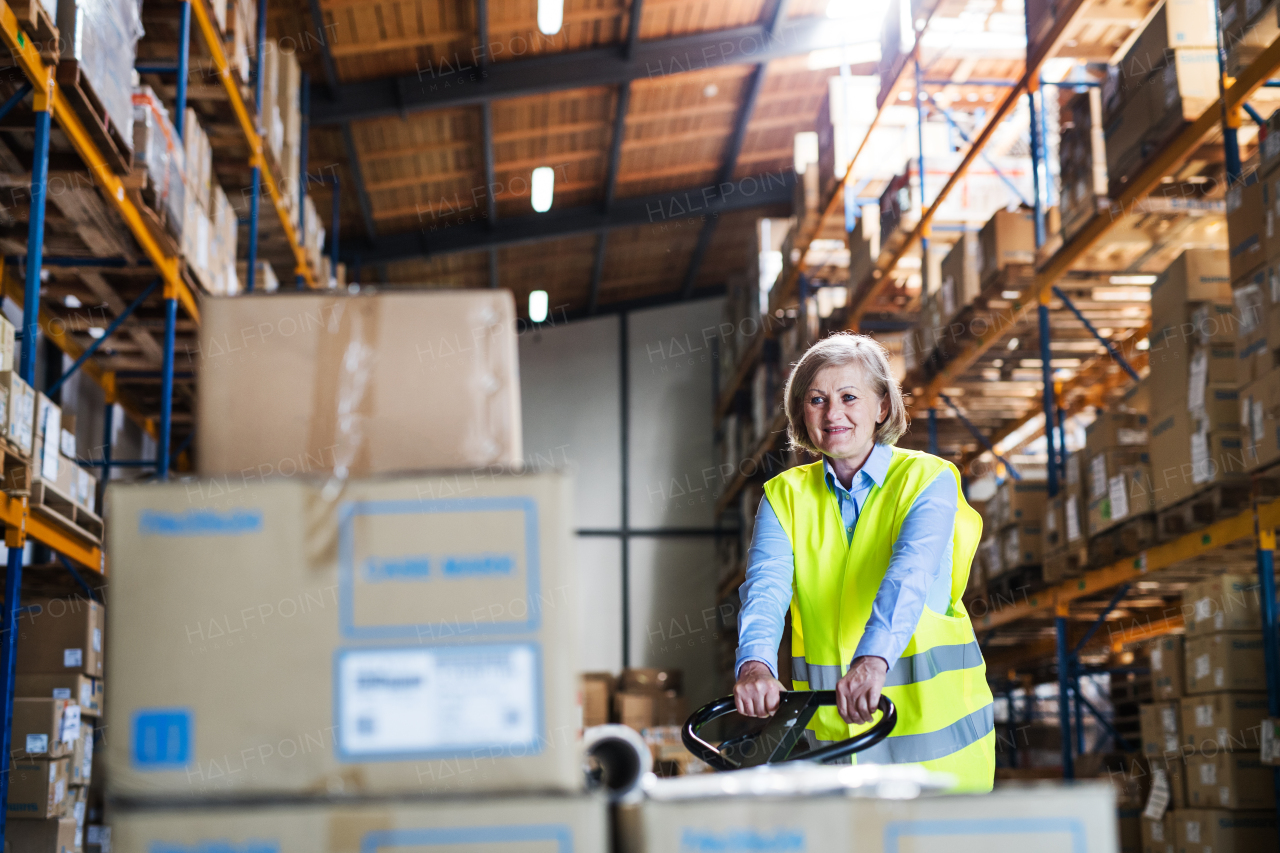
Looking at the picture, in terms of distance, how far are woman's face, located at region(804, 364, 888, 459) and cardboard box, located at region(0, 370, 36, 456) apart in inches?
139

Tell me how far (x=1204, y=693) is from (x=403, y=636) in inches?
244

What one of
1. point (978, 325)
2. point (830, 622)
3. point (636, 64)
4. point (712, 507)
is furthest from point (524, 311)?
point (830, 622)

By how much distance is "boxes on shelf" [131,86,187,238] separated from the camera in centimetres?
630

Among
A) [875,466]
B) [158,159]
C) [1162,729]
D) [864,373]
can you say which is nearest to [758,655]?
[875,466]

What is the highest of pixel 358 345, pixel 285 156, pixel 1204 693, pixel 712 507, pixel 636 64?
pixel 636 64

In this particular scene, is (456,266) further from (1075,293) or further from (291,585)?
(291,585)

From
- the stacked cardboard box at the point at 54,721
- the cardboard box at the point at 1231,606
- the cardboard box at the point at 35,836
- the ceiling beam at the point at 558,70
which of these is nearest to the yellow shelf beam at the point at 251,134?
the ceiling beam at the point at 558,70

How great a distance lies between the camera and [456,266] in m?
16.0

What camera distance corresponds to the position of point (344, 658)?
4.89 ft

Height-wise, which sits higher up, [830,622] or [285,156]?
[285,156]

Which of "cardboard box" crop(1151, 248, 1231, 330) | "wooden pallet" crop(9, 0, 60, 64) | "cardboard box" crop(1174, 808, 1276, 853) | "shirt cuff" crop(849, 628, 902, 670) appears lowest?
"cardboard box" crop(1174, 808, 1276, 853)

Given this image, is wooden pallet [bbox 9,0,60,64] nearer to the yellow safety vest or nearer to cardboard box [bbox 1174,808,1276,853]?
the yellow safety vest

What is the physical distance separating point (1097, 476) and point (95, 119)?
5547mm

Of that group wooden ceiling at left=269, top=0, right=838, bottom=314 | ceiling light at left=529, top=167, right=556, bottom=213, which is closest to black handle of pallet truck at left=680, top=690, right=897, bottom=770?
wooden ceiling at left=269, top=0, right=838, bottom=314
